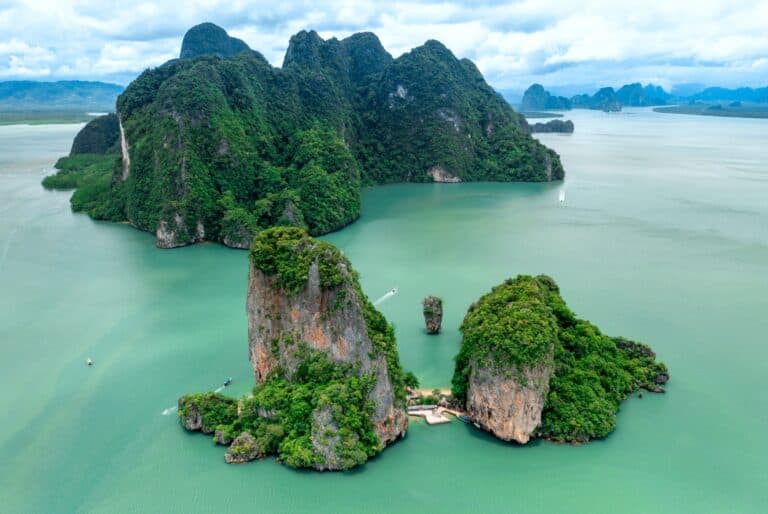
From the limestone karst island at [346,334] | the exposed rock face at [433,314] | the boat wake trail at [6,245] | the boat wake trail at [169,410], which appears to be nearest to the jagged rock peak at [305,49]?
the limestone karst island at [346,334]

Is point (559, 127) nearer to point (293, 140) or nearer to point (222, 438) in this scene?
point (293, 140)

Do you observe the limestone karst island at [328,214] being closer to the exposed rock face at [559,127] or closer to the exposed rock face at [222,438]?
the exposed rock face at [222,438]

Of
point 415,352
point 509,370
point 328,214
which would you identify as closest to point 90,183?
Result: point 328,214

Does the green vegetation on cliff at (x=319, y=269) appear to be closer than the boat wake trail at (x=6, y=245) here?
Yes

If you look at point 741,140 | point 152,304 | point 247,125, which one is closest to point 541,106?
point 741,140

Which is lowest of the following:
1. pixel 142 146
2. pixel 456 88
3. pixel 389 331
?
pixel 389 331

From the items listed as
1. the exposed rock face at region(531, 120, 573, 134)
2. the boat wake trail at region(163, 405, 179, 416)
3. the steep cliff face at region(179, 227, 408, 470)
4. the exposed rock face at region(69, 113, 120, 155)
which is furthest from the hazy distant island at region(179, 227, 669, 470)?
the exposed rock face at region(531, 120, 573, 134)

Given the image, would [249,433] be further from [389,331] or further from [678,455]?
[678,455]

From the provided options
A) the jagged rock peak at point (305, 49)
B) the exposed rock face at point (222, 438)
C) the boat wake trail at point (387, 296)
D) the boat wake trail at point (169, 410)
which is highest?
the jagged rock peak at point (305, 49)
